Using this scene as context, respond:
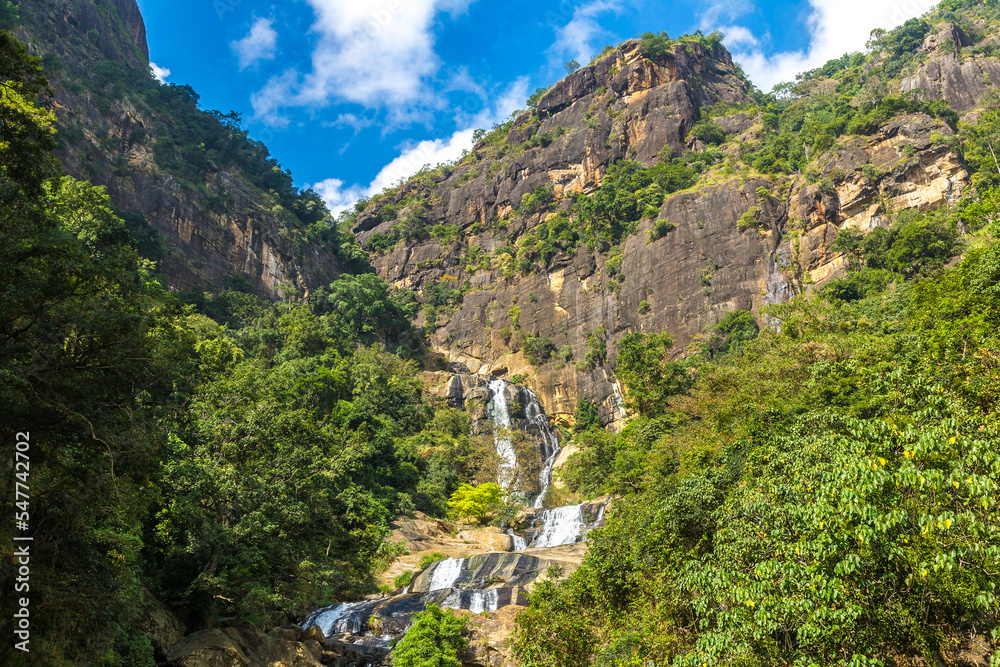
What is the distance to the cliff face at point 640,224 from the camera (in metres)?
41.3

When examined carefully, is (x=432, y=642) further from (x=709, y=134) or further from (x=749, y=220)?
(x=709, y=134)

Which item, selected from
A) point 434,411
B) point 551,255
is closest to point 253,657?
point 434,411

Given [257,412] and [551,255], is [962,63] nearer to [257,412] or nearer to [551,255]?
[551,255]

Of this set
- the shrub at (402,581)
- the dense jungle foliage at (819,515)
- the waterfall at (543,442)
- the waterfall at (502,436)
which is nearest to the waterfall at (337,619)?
the shrub at (402,581)

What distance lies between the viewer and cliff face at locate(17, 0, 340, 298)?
133 ft

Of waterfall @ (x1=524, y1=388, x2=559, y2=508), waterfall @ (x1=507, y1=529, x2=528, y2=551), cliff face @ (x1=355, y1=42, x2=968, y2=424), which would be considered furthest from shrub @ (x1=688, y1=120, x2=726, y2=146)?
waterfall @ (x1=507, y1=529, x2=528, y2=551)

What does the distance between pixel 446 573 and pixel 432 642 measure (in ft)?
33.9

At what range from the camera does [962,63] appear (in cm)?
5247

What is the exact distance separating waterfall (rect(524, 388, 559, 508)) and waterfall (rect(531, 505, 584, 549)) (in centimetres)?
441

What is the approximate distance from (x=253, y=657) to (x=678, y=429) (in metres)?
19.1

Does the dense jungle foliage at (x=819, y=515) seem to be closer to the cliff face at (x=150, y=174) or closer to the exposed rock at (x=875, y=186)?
the exposed rock at (x=875, y=186)

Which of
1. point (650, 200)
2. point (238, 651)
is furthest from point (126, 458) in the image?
point (650, 200)

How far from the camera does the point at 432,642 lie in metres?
12.6

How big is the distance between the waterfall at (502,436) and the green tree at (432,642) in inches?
977
